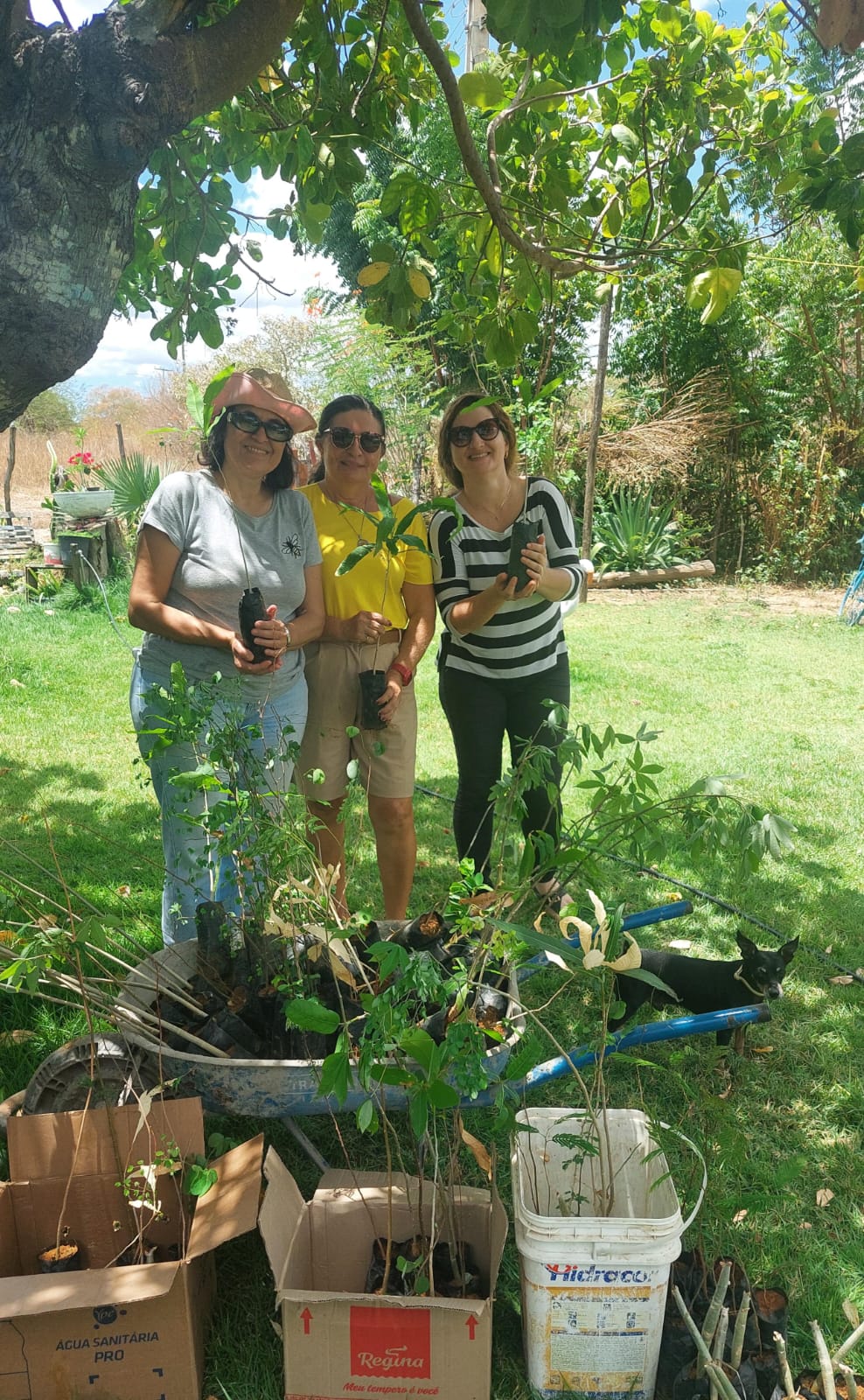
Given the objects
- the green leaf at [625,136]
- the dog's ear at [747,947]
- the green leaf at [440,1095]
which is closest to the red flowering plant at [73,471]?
the green leaf at [625,136]

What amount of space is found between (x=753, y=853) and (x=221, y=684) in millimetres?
1436

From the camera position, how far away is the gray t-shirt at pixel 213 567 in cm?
262

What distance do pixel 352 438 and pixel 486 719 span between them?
3.33ft

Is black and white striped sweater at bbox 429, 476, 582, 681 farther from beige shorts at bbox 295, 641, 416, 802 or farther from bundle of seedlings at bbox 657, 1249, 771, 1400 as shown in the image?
bundle of seedlings at bbox 657, 1249, 771, 1400

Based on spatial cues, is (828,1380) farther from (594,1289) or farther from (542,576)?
(542,576)

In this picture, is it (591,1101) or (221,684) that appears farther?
(221,684)

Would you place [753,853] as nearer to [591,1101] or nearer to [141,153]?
[591,1101]

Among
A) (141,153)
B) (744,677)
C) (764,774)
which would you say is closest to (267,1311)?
(141,153)

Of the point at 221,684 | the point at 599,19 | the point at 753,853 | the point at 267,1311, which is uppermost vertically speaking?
the point at 599,19

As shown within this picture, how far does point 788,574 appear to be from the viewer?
12078mm

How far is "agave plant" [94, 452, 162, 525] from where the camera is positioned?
32.7ft

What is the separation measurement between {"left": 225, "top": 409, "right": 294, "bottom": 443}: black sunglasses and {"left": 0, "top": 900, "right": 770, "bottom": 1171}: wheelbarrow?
1377mm

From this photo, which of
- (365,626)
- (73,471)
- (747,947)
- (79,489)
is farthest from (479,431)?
(79,489)

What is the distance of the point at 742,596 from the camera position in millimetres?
11203
